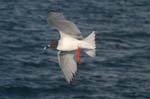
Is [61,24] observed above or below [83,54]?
above

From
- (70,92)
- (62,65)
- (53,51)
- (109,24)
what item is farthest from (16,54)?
(62,65)

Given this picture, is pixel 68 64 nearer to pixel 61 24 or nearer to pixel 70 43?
pixel 70 43

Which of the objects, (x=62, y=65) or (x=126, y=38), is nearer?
(x=62, y=65)

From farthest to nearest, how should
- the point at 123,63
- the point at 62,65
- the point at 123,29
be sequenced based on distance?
the point at 123,29
the point at 123,63
the point at 62,65

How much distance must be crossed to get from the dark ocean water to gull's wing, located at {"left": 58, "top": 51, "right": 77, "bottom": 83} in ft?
29.4

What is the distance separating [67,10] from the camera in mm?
33750

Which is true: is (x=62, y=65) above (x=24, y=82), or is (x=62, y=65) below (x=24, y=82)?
above

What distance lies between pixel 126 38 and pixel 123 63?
346cm

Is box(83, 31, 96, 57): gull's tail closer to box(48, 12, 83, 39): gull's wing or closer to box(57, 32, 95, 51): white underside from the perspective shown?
box(57, 32, 95, 51): white underside

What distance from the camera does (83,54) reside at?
28172 mm

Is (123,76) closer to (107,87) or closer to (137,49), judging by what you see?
(107,87)

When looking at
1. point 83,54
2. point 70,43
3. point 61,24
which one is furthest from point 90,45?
point 83,54

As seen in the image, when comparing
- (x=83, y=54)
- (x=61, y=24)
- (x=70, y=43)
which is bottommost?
(x=83, y=54)

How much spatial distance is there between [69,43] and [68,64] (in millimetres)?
558
